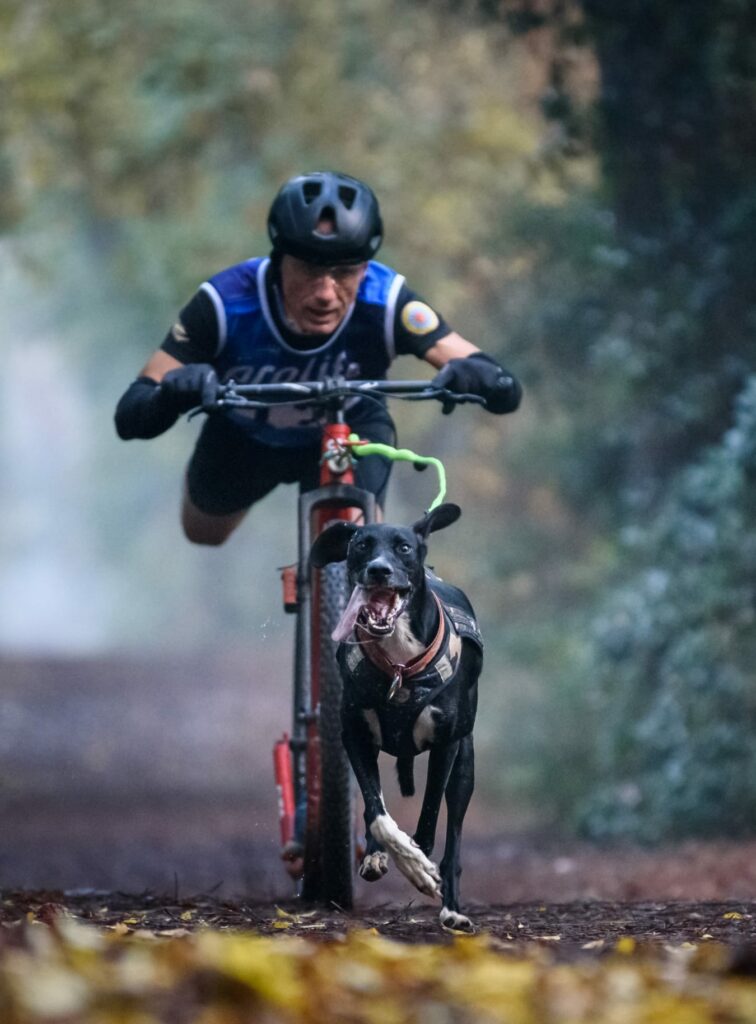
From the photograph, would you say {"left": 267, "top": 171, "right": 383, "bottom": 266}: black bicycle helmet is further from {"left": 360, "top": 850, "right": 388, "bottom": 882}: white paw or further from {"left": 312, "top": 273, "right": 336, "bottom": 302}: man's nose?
{"left": 360, "top": 850, "right": 388, "bottom": 882}: white paw

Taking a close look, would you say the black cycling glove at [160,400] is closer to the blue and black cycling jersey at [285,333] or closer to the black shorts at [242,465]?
the blue and black cycling jersey at [285,333]

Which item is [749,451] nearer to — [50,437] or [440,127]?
[440,127]

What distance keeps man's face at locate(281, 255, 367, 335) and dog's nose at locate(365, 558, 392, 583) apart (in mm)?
1697

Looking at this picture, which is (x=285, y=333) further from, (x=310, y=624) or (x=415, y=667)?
(x=415, y=667)

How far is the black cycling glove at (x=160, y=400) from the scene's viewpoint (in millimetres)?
6332

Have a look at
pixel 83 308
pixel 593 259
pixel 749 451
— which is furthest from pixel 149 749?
pixel 83 308

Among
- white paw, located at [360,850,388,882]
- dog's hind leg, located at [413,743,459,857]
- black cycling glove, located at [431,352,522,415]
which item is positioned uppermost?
black cycling glove, located at [431,352,522,415]

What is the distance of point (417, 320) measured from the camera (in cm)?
682

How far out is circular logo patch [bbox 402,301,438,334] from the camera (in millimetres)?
6805

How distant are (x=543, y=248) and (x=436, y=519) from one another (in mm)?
11403

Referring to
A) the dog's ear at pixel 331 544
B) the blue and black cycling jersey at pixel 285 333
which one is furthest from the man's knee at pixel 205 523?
the dog's ear at pixel 331 544

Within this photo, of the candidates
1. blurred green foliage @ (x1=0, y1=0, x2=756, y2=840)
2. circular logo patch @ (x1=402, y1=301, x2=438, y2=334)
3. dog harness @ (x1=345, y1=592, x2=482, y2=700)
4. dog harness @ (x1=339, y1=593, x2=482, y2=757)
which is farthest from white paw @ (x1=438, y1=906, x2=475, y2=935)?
blurred green foliage @ (x1=0, y1=0, x2=756, y2=840)

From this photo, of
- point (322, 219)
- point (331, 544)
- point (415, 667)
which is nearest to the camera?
point (415, 667)

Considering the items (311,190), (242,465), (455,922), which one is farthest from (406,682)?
(311,190)
